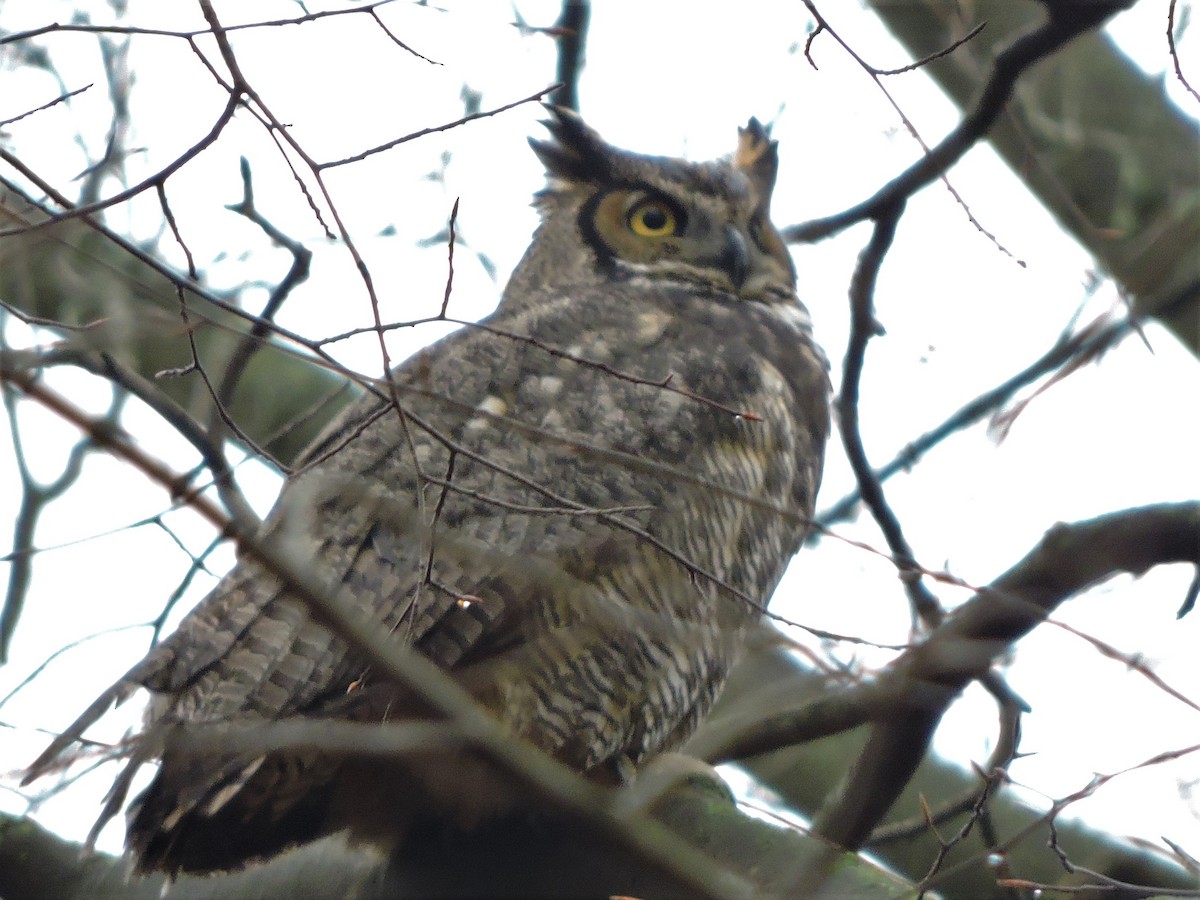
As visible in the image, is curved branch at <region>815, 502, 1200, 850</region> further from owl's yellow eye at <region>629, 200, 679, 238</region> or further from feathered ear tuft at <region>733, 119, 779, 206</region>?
feathered ear tuft at <region>733, 119, 779, 206</region>

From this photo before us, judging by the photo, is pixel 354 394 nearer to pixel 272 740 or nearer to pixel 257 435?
pixel 257 435

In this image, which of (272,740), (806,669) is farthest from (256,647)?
(806,669)

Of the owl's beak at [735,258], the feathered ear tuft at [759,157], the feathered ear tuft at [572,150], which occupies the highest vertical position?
the feathered ear tuft at [759,157]

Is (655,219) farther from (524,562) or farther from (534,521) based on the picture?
(524,562)

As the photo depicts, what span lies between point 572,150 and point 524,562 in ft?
7.21

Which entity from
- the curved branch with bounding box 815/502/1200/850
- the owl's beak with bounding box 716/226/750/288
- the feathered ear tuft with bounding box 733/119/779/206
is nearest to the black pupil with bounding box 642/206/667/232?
the owl's beak with bounding box 716/226/750/288

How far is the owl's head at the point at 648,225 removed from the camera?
11.2 ft

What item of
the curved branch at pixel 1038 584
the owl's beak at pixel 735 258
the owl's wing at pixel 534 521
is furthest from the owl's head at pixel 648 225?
the curved branch at pixel 1038 584

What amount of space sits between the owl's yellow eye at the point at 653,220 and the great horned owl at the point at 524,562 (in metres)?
0.22

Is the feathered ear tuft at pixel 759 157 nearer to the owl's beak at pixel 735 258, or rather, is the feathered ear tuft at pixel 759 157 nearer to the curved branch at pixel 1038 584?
the owl's beak at pixel 735 258

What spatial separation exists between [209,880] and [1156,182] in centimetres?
304

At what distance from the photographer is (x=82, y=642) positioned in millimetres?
1966

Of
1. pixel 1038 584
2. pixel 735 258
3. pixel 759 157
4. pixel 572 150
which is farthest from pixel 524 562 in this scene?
pixel 759 157

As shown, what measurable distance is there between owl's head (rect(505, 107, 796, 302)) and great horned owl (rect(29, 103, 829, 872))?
0.21 feet
